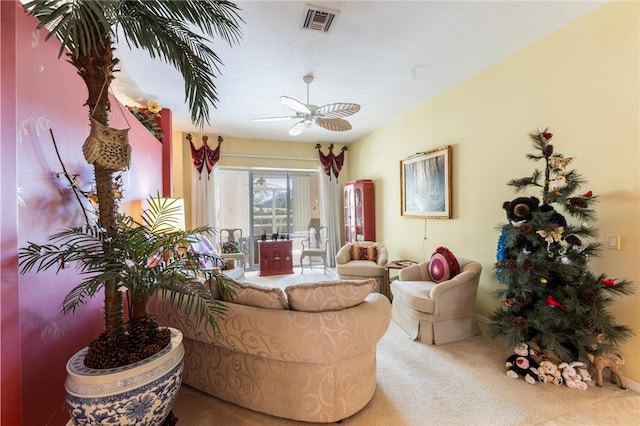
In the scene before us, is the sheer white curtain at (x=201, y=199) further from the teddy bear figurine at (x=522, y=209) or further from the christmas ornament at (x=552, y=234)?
the christmas ornament at (x=552, y=234)

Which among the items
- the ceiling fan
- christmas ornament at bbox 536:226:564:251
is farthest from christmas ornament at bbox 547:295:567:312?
the ceiling fan

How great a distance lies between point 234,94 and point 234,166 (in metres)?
2.31

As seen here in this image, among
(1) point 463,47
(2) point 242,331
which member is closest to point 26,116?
(2) point 242,331

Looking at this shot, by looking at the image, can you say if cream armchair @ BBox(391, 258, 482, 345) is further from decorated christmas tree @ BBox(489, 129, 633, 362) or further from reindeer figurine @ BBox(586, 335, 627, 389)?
reindeer figurine @ BBox(586, 335, 627, 389)

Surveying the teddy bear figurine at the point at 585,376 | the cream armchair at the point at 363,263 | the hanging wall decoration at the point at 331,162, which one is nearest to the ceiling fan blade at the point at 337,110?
the cream armchair at the point at 363,263

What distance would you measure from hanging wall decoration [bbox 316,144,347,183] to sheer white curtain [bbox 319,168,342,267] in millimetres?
129

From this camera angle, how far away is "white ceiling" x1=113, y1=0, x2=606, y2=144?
211cm

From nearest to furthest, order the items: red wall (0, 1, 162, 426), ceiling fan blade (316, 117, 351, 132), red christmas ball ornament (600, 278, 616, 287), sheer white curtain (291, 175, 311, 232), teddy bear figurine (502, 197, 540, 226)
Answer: red wall (0, 1, 162, 426) → red christmas ball ornament (600, 278, 616, 287) → teddy bear figurine (502, 197, 540, 226) → ceiling fan blade (316, 117, 351, 132) → sheer white curtain (291, 175, 311, 232)

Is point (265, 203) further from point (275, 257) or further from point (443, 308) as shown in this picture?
point (443, 308)

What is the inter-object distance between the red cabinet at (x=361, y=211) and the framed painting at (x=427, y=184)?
1000 mm

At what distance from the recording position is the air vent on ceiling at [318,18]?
6.85 ft

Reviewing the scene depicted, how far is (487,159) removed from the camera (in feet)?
10.0

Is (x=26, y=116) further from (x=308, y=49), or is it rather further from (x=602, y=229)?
(x=602, y=229)

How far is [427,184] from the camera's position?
153 inches
